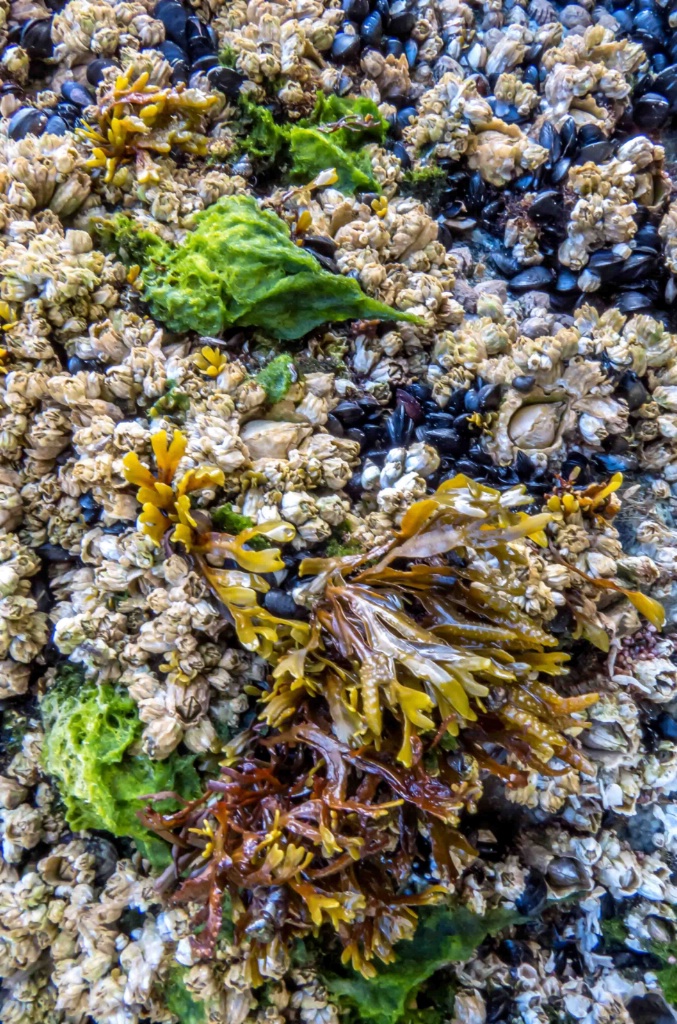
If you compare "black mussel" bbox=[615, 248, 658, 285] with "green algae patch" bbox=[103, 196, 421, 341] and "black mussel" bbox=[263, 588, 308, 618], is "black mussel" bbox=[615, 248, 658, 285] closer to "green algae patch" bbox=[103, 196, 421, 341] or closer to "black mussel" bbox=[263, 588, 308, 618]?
"green algae patch" bbox=[103, 196, 421, 341]

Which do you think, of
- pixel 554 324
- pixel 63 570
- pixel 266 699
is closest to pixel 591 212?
pixel 554 324

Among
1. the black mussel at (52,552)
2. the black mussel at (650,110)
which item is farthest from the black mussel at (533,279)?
the black mussel at (52,552)

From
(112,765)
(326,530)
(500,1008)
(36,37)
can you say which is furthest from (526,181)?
(500,1008)

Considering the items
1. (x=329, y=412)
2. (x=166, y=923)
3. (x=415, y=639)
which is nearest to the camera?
(x=415, y=639)

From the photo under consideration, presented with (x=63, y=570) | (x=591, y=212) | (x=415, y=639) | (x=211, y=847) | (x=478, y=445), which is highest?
(x=591, y=212)

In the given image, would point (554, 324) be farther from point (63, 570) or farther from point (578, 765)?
point (63, 570)

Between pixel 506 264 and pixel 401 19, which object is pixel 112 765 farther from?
pixel 401 19
